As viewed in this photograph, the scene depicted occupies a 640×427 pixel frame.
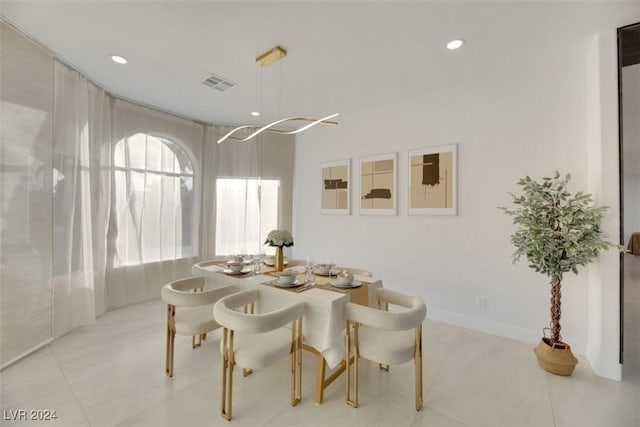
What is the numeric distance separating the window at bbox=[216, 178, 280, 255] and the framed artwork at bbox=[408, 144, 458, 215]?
8.32 ft

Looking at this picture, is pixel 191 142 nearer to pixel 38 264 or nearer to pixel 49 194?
pixel 49 194

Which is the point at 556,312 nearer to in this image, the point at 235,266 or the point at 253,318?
the point at 253,318

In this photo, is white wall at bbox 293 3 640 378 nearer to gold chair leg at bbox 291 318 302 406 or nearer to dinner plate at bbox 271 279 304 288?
dinner plate at bbox 271 279 304 288

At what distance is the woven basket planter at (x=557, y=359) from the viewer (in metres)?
2.28

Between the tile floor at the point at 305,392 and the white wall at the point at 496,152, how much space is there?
57 centimetres

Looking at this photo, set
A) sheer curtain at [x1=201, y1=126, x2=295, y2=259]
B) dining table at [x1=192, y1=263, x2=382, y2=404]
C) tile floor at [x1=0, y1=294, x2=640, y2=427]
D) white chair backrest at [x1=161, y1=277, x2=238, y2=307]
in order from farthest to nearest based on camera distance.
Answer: sheer curtain at [x1=201, y1=126, x2=295, y2=259] < white chair backrest at [x1=161, y1=277, x2=238, y2=307] < dining table at [x1=192, y1=263, x2=382, y2=404] < tile floor at [x1=0, y1=294, x2=640, y2=427]

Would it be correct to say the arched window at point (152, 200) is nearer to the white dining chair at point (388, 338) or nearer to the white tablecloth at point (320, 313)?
the white tablecloth at point (320, 313)

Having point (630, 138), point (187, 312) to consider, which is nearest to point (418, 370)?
point (187, 312)

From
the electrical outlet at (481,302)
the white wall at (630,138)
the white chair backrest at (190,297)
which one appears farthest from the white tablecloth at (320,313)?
the white wall at (630,138)

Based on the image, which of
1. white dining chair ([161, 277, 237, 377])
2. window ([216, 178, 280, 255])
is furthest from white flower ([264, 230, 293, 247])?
window ([216, 178, 280, 255])

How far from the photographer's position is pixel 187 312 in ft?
8.16

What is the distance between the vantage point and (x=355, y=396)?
76.2 inches

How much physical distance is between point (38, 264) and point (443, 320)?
448 cm

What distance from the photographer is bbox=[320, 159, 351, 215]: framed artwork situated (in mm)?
4242
